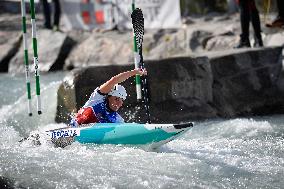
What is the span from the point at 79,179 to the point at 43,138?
181cm

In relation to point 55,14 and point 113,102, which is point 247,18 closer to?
point 113,102

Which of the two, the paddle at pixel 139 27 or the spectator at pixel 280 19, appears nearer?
the paddle at pixel 139 27

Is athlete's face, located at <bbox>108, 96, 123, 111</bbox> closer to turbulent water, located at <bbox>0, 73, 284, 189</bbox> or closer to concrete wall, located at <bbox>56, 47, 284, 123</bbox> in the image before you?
turbulent water, located at <bbox>0, 73, 284, 189</bbox>

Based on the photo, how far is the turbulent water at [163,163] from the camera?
202 inches

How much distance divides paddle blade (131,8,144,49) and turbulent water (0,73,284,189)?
1388 mm

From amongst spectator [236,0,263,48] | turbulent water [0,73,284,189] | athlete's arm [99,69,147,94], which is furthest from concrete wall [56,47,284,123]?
athlete's arm [99,69,147,94]

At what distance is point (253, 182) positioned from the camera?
5.38m

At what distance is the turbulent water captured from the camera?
5.14 metres

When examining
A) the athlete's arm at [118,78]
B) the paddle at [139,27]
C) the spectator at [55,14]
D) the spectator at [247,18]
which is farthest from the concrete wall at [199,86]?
the spectator at [55,14]

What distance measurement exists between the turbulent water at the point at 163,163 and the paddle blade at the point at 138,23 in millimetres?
1388

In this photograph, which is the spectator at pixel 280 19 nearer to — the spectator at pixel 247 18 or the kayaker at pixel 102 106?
the spectator at pixel 247 18

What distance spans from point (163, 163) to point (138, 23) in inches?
91.7

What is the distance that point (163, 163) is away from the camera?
5.85m

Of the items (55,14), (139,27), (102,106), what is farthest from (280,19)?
(55,14)
